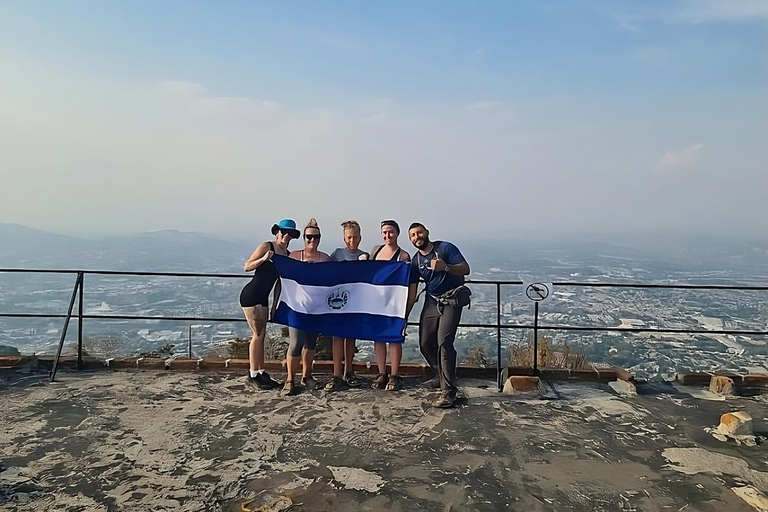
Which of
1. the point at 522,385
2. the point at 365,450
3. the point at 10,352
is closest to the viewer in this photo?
the point at 365,450

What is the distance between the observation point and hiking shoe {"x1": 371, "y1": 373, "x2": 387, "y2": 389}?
5.53 m

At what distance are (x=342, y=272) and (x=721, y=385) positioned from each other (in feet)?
12.6

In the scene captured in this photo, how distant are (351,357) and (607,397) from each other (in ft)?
8.19

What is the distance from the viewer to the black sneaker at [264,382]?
17.9 ft

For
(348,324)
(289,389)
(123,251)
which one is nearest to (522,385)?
(348,324)

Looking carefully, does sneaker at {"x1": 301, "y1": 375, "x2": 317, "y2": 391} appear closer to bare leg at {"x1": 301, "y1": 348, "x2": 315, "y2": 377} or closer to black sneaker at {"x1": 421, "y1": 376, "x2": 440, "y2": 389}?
bare leg at {"x1": 301, "y1": 348, "x2": 315, "y2": 377}

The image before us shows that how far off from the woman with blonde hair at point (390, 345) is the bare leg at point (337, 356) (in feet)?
1.17

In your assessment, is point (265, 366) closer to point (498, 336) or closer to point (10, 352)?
point (498, 336)

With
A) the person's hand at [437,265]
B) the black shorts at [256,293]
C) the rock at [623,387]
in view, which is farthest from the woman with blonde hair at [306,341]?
the rock at [623,387]

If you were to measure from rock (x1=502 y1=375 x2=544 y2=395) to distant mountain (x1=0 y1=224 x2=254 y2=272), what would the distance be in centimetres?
1842

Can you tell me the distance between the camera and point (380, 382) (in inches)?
219

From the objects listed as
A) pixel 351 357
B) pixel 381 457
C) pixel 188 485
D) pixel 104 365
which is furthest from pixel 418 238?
pixel 104 365

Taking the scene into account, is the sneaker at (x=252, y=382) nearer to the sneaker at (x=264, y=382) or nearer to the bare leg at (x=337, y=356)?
the sneaker at (x=264, y=382)

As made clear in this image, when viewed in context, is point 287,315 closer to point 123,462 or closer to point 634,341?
point 123,462
